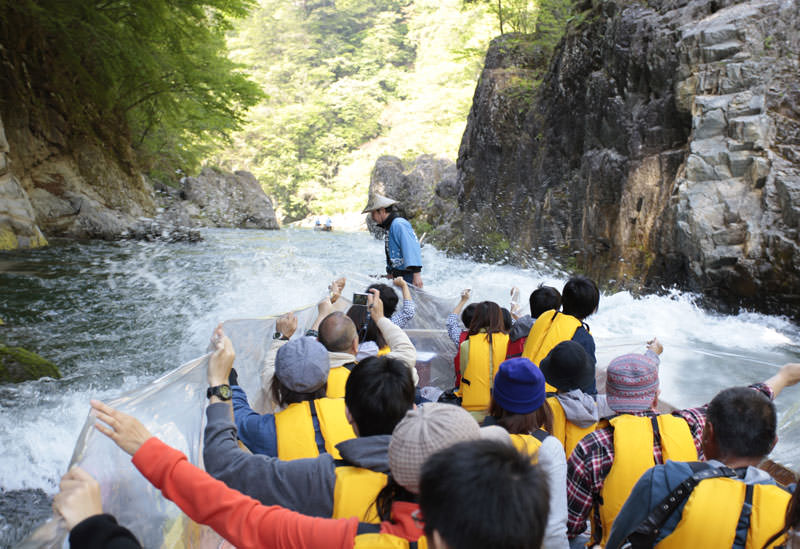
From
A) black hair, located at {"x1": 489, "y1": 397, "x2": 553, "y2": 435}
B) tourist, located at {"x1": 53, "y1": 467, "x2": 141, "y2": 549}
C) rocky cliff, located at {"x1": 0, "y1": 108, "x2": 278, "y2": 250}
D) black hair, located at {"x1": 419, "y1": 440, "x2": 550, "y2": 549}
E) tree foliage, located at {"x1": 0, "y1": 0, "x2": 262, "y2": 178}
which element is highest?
tree foliage, located at {"x1": 0, "y1": 0, "x2": 262, "y2": 178}

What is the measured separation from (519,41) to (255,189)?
17.4m

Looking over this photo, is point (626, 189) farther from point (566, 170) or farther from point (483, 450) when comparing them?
point (483, 450)

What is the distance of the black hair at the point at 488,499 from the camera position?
878 millimetres

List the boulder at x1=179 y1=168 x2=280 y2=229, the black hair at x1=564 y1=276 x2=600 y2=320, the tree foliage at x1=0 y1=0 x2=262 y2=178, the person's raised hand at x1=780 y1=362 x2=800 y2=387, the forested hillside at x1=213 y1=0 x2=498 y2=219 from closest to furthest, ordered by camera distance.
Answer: the person's raised hand at x1=780 y1=362 x2=800 y2=387 < the black hair at x1=564 y1=276 x2=600 y2=320 < the tree foliage at x1=0 y1=0 x2=262 y2=178 < the boulder at x1=179 y1=168 x2=280 y2=229 < the forested hillside at x1=213 y1=0 x2=498 y2=219

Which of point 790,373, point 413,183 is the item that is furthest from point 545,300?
point 413,183

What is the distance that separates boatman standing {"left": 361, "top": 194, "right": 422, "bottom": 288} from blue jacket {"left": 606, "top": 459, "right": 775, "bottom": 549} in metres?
3.46

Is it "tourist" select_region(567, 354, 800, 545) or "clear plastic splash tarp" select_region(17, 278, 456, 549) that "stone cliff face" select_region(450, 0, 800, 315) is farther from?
"clear plastic splash tarp" select_region(17, 278, 456, 549)

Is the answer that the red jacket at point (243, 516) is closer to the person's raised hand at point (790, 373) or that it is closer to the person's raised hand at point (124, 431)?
the person's raised hand at point (124, 431)

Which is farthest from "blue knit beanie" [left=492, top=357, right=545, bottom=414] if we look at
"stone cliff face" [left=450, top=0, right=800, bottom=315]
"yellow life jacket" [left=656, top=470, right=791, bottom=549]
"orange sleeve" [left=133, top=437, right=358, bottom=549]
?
"stone cliff face" [left=450, top=0, right=800, bottom=315]

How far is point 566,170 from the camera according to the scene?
994 centimetres

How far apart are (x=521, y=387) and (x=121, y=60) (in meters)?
11.2

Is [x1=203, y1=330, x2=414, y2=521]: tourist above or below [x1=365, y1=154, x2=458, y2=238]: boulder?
below

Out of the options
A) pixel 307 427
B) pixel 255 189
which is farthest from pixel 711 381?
pixel 255 189

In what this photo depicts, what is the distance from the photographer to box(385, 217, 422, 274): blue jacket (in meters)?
4.85
